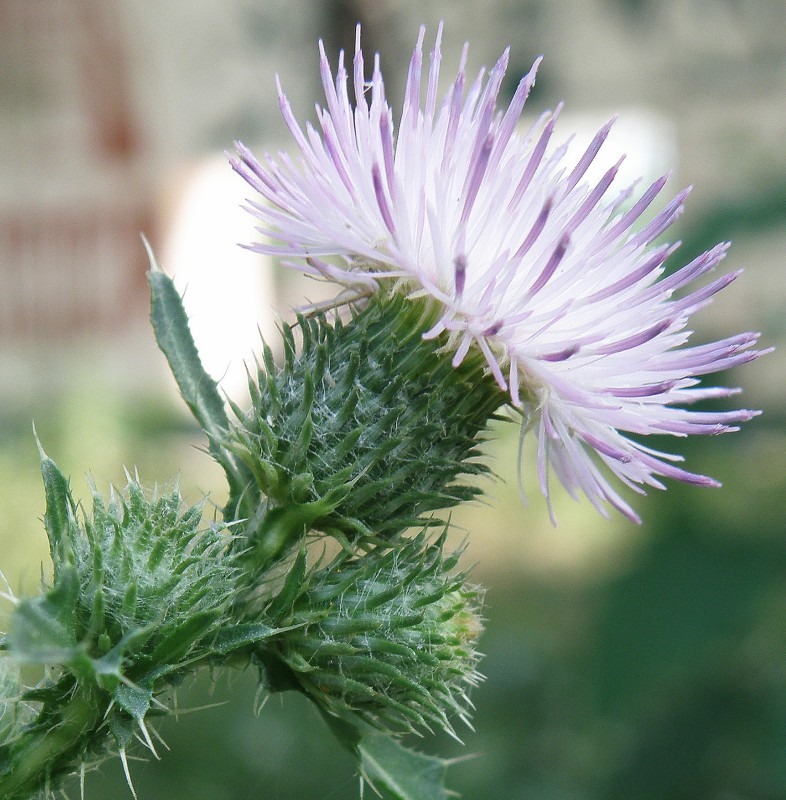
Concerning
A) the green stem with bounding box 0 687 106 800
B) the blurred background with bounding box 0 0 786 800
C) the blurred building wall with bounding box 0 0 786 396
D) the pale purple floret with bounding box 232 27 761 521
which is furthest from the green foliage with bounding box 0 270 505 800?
the blurred building wall with bounding box 0 0 786 396

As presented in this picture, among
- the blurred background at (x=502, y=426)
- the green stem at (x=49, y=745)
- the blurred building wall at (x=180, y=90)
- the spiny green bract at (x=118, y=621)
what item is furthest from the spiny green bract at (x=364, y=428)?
the blurred building wall at (x=180, y=90)

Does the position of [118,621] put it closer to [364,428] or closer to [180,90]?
[364,428]

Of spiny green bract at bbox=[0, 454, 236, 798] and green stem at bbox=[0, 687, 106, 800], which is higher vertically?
spiny green bract at bbox=[0, 454, 236, 798]

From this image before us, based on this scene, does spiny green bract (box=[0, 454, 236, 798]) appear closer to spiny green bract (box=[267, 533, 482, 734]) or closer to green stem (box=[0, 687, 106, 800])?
green stem (box=[0, 687, 106, 800])

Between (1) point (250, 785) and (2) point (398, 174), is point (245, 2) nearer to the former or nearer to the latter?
(1) point (250, 785)

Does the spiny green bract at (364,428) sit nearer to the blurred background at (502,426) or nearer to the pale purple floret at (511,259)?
the pale purple floret at (511,259)

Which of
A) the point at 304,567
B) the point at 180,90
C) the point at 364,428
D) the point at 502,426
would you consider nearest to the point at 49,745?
the point at 304,567

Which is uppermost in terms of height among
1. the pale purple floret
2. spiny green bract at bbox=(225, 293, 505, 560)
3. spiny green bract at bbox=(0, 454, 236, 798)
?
the pale purple floret
